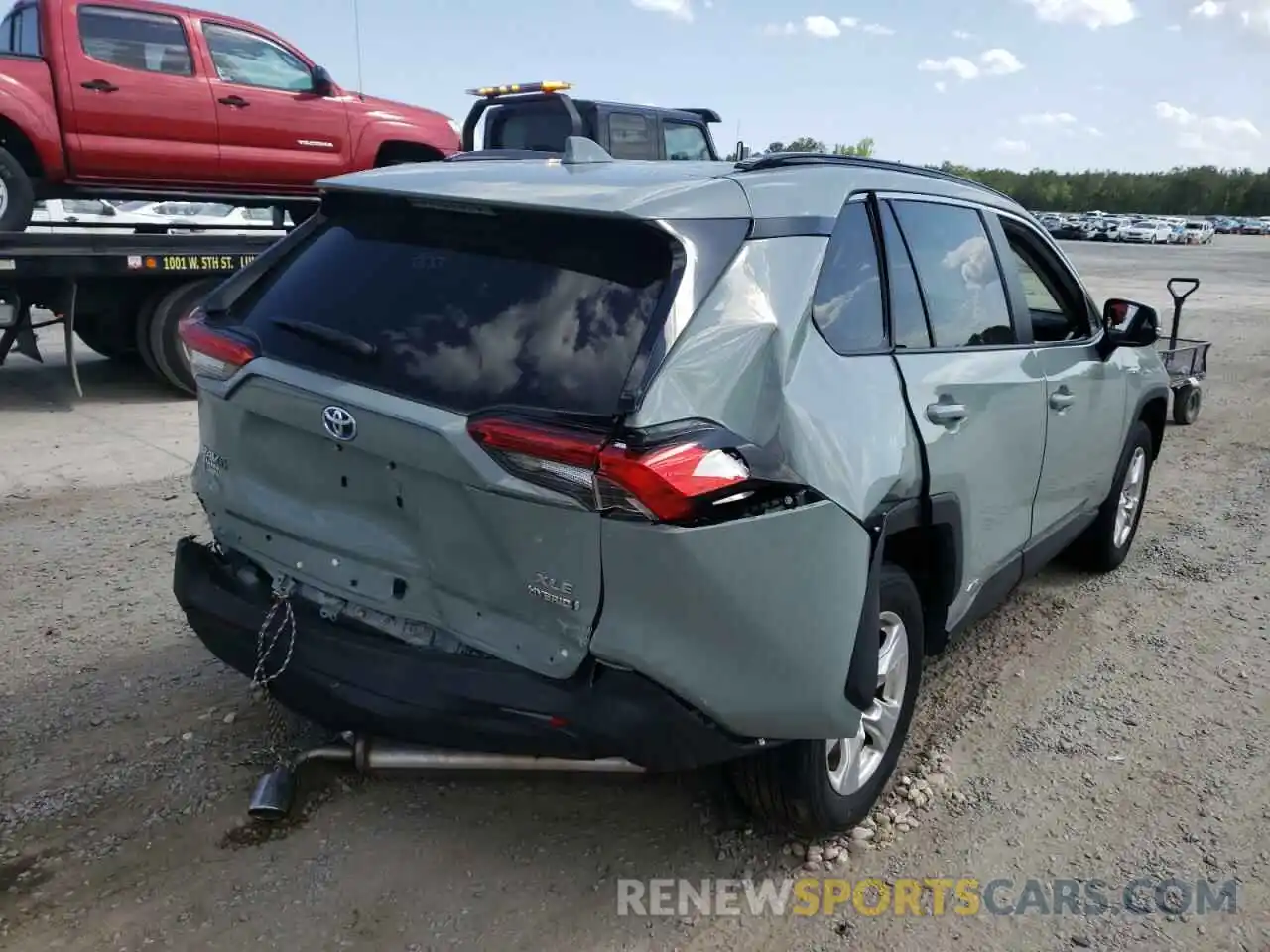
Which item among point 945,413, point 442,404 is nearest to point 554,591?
point 442,404

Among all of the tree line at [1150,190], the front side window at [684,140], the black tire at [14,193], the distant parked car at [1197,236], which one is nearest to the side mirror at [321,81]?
the black tire at [14,193]

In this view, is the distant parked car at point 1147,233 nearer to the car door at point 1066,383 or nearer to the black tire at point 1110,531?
the black tire at point 1110,531

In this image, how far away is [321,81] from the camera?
9602mm

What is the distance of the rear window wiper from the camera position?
102 inches

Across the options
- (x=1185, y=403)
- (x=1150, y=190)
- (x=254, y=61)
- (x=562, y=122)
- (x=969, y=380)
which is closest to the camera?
(x=969, y=380)

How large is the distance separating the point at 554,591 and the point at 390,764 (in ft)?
2.78

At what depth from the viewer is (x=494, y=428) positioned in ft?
7.60

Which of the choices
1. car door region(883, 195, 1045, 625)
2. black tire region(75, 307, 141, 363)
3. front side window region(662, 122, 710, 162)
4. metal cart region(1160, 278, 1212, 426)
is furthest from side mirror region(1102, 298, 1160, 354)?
front side window region(662, 122, 710, 162)

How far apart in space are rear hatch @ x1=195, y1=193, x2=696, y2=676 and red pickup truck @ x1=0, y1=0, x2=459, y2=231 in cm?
664

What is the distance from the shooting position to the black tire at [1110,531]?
491 centimetres

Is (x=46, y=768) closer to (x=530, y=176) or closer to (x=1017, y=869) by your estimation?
(x=530, y=176)

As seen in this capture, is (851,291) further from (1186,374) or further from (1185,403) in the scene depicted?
(1185,403)

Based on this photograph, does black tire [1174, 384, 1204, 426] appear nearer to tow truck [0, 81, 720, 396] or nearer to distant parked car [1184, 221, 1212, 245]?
tow truck [0, 81, 720, 396]

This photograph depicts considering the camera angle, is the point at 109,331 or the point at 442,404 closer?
the point at 442,404
